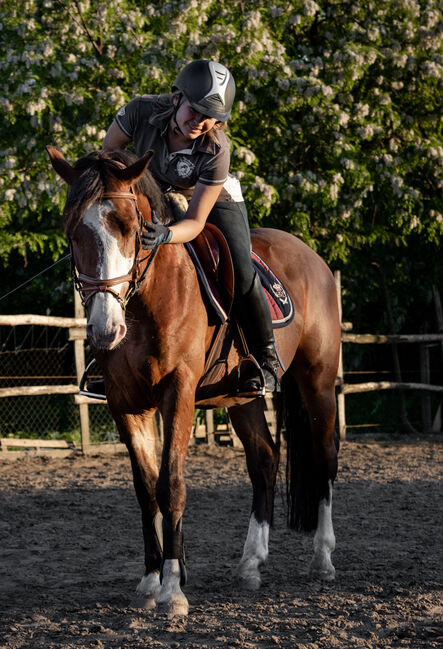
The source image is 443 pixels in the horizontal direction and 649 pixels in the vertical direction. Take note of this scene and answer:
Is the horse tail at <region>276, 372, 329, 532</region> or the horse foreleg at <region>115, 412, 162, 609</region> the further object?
the horse tail at <region>276, 372, 329, 532</region>

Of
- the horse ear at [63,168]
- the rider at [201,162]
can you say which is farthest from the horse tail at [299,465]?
the horse ear at [63,168]

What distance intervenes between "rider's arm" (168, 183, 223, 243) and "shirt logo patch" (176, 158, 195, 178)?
0.26 m

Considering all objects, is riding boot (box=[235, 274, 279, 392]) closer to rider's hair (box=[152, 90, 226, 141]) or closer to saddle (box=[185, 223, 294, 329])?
saddle (box=[185, 223, 294, 329])

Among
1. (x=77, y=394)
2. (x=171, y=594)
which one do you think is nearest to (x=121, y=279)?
(x=171, y=594)

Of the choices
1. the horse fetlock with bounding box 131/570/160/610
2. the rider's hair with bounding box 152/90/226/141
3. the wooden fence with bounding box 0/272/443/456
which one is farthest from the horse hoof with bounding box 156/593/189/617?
the wooden fence with bounding box 0/272/443/456

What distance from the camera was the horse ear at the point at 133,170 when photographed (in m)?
3.56

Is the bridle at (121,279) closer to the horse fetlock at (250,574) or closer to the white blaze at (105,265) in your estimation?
the white blaze at (105,265)

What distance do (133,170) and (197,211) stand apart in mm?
480

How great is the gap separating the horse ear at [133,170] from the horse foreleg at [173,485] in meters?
0.98

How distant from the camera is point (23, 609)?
3.98 metres

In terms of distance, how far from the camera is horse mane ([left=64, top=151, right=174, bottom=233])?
11.4 feet

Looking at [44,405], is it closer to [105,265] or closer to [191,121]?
[191,121]

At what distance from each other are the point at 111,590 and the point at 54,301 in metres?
8.47

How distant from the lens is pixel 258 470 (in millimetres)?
5102
